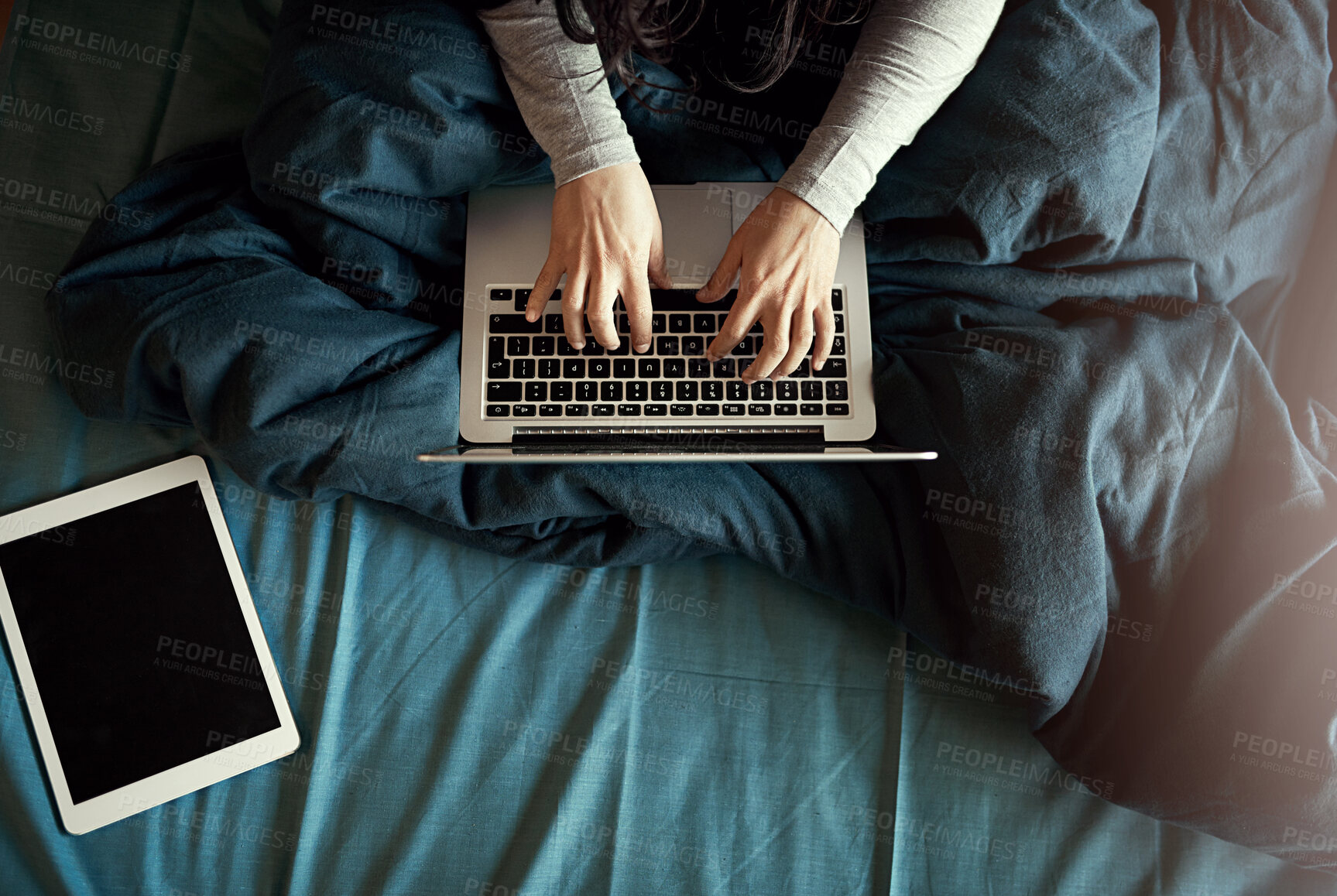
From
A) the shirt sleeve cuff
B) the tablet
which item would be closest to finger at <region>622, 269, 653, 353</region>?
the shirt sleeve cuff

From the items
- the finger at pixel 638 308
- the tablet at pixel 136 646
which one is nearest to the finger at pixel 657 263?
the finger at pixel 638 308

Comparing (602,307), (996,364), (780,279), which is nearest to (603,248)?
(602,307)

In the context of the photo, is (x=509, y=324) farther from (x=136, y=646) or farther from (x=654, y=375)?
(x=136, y=646)

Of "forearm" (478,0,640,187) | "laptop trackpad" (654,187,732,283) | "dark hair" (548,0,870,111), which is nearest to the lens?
"dark hair" (548,0,870,111)

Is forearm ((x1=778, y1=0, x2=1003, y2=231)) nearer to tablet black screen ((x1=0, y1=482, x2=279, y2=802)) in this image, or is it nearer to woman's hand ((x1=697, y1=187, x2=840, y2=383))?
woman's hand ((x1=697, y1=187, x2=840, y2=383))

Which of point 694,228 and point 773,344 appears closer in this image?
point 773,344

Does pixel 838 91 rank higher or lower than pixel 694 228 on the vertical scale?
higher

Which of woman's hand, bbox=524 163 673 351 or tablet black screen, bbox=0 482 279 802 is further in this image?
tablet black screen, bbox=0 482 279 802

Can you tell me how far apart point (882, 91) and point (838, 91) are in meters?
0.04

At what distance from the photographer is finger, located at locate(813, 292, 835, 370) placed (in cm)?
77

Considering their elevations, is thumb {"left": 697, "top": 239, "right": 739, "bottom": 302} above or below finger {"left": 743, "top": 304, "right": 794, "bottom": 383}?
above

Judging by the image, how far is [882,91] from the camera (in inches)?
29.0

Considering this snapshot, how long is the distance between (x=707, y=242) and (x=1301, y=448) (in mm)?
611

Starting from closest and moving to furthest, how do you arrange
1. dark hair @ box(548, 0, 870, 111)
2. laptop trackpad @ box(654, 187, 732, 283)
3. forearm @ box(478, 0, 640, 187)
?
dark hair @ box(548, 0, 870, 111) < forearm @ box(478, 0, 640, 187) < laptop trackpad @ box(654, 187, 732, 283)
